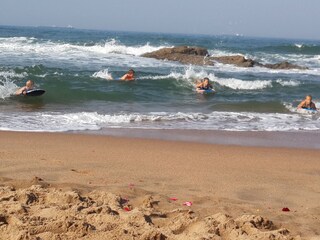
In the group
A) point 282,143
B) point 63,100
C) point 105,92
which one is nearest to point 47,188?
point 282,143

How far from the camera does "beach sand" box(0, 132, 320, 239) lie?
4074 millimetres

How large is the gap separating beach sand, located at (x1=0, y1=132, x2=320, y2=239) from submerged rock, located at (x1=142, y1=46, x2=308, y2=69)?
2355 cm

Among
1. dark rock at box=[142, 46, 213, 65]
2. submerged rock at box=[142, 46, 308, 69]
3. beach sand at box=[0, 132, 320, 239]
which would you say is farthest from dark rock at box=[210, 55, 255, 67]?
beach sand at box=[0, 132, 320, 239]

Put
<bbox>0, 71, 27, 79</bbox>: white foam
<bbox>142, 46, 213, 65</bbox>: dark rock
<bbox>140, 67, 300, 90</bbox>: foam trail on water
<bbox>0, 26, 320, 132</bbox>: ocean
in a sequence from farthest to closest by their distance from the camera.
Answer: <bbox>142, 46, 213, 65</bbox>: dark rock → <bbox>140, 67, 300, 90</bbox>: foam trail on water → <bbox>0, 71, 27, 79</bbox>: white foam → <bbox>0, 26, 320, 132</bbox>: ocean

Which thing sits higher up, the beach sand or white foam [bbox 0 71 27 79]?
the beach sand

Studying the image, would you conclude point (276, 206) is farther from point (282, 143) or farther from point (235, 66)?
point (235, 66)

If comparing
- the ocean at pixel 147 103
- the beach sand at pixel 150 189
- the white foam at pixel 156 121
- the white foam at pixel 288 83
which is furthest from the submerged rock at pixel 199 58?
the beach sand at pixel 150 189

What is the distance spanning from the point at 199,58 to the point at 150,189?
1114 inches

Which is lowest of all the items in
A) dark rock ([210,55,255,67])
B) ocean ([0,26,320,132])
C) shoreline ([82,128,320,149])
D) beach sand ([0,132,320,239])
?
dark rock ([210,55,255,67])

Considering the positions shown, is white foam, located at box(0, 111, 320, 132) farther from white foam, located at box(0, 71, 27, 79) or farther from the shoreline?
white foam, located at box(0, 71, 27, 79)

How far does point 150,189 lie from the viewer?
5566 mm

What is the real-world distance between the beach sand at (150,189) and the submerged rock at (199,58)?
23554 mm

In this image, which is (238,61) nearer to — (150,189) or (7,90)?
(7,90)

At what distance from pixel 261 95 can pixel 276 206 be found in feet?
46.4
